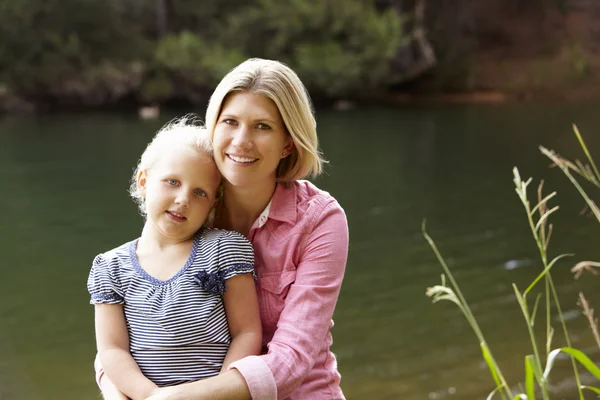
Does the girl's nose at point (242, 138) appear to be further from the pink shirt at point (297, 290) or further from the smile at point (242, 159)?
the pink shirt at point (297, 290)

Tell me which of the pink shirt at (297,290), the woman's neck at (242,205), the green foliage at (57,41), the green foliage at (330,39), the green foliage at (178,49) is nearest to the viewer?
the pink shirt at (297,290)

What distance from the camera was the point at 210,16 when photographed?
25062 millimetres

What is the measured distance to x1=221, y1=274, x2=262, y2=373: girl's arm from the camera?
196 cm

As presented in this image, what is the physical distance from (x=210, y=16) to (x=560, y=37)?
11.0 m

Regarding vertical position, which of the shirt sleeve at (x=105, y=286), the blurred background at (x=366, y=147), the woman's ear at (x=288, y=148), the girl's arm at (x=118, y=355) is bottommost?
the girl's arm at (x=118, y=355)

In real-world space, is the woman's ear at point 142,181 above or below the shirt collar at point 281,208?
above

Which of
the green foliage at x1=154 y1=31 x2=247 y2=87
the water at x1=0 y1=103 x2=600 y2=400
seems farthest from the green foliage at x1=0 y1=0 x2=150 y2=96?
the water at x1=0 y1=103 x2=600 y2=400

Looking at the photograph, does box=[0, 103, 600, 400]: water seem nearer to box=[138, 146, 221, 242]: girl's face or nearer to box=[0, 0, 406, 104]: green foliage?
box=[138, 146, 221, 242]: girl's face

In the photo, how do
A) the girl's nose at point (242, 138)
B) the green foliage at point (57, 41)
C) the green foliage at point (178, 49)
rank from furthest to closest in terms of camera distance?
the green foliage at point (178, 49) → the green foliage at point (57, 41) → the girl's nose at point (242, 138)

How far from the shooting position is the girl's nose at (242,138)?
2.02 metres

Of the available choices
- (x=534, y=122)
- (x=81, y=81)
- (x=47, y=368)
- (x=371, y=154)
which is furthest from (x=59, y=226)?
(x=81, y=81)

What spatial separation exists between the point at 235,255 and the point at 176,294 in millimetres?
171

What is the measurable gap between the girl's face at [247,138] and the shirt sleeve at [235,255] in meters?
0.15

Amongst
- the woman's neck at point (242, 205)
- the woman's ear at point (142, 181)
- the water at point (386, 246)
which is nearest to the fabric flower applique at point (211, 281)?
the woman's neck at point (242, 205)
